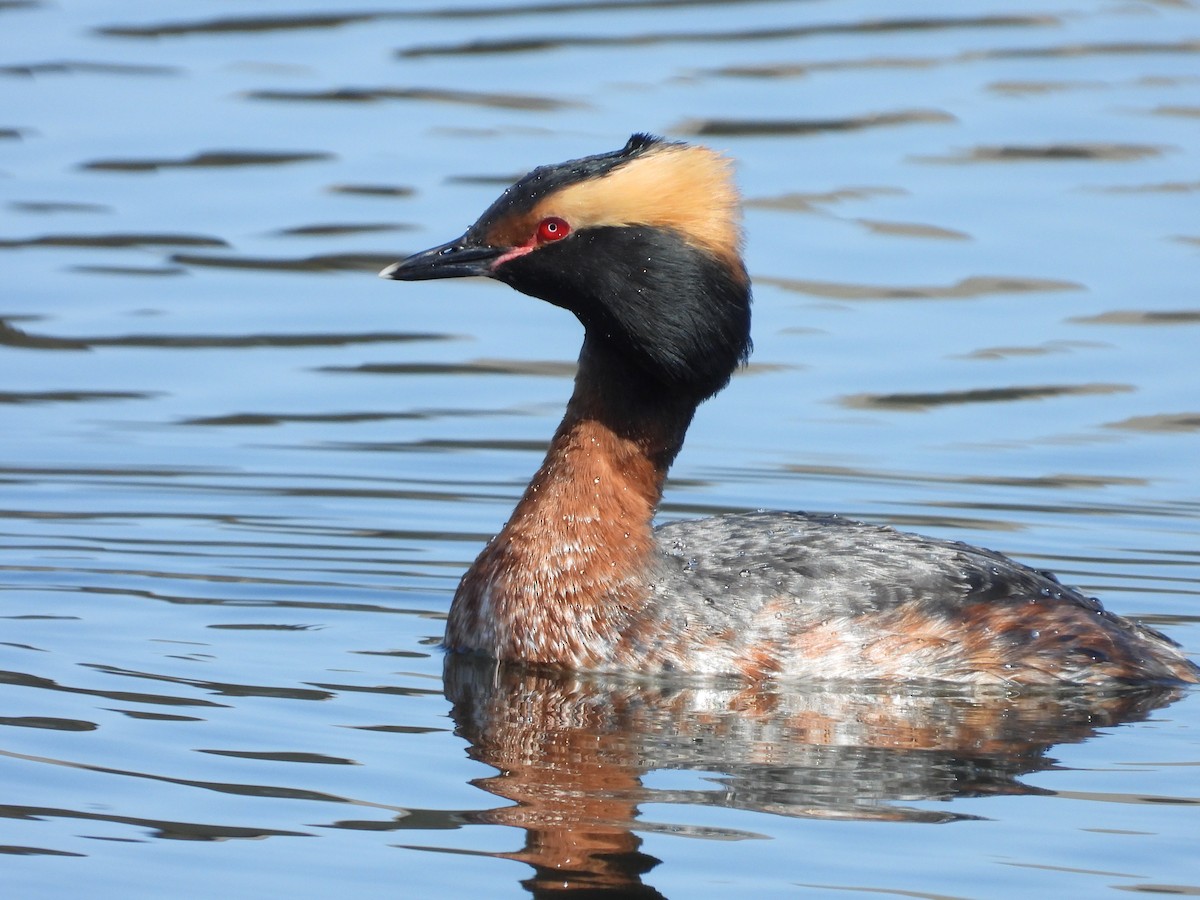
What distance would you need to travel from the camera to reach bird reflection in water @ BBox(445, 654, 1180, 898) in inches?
312

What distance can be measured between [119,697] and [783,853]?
2832 mm

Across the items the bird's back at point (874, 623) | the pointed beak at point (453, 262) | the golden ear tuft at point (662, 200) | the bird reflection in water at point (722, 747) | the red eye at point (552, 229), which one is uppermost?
the golden ear tuft at point (662, 200)

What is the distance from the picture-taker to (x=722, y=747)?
348 inches

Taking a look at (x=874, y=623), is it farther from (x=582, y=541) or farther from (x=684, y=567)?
(x=582, y=541)

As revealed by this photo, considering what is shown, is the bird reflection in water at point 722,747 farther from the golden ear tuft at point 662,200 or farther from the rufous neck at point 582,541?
the golden ear tuft at point 662,200

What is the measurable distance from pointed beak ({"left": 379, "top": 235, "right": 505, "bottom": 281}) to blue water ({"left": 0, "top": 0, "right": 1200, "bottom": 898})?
1.57m

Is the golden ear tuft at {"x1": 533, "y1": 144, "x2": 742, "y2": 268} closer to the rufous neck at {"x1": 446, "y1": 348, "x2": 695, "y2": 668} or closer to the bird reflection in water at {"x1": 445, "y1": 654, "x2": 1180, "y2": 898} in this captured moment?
the rufous neck at {"x1": 446, "y1": 348, "x2": 695, "y2": 668}

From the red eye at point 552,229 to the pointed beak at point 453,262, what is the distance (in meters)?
Result: 0.19

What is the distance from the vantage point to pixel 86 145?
18.6 metres

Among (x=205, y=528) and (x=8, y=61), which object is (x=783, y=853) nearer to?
(x=205, y=528)

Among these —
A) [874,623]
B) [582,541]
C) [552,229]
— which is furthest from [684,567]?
[552,229]

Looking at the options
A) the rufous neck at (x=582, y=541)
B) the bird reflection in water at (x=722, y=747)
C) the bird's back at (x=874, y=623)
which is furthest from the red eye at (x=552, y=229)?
the bird reflection in water at (x=722, y=747)

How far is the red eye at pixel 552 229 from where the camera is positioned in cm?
993

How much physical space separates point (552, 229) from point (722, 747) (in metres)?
2.33
